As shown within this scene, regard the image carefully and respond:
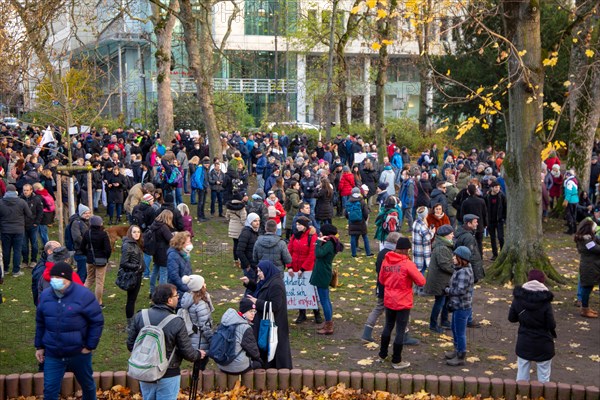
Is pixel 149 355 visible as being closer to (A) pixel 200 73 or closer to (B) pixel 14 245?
(B) pixel 14 245

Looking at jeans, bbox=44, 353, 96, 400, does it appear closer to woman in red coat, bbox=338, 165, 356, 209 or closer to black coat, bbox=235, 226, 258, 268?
black coat, bbox=235, 226, 258, 268

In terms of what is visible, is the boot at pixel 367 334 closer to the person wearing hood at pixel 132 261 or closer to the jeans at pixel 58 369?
the person wearing hood at pixel 132 261

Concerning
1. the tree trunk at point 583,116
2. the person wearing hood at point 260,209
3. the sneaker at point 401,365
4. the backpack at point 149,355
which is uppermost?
the tree trunk at point 583,116

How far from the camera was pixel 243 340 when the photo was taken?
27.2 feet

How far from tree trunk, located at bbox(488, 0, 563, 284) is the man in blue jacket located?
917 cm

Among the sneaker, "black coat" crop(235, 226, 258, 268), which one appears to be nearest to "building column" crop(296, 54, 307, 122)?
"black coat" crop(235, 226, 258, 268)

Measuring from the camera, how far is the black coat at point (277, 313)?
8907 mm

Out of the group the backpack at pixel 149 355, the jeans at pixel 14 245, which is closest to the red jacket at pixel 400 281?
the backpack at pixel 149 355

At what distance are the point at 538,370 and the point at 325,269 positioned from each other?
3470 mm

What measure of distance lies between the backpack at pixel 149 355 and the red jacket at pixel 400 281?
3.74m

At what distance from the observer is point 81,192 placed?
20.3 meters

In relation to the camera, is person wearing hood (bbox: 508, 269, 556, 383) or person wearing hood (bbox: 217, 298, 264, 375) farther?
person wearing hood (bbox: 508, 269, 556, 383)

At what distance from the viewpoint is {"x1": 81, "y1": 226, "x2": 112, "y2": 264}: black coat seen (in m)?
12.0

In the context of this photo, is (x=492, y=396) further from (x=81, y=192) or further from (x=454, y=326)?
(x=81, y=192)
